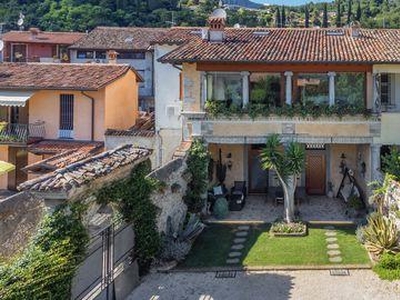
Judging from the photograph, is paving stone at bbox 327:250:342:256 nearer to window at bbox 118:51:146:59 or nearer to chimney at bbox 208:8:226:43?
chimney at bbox 208:8:226:43

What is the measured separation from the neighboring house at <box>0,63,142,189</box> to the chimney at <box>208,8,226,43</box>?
314 inches

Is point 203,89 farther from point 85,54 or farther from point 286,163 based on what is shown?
point 85,54

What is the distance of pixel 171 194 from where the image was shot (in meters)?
21.9

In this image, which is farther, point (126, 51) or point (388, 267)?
point (126, 51)

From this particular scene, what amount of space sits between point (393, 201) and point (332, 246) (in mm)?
2951

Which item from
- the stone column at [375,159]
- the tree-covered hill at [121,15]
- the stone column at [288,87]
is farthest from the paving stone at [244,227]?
the tree-covered hill at [121,15]

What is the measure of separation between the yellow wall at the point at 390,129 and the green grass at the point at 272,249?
16.3 ft

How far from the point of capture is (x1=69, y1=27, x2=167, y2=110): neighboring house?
206 feet

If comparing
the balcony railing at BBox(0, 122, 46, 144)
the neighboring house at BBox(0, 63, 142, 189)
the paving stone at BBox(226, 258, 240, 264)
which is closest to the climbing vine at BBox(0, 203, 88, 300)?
the paving stone at BBox(226, 258, 240, 264)

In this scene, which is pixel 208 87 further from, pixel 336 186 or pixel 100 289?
pixel 100 289

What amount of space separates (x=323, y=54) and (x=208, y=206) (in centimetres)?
946

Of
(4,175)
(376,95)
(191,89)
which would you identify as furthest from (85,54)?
(376,95)

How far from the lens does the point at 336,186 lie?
2955cm

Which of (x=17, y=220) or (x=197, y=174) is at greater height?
(x=197, y=174)
